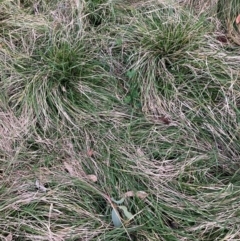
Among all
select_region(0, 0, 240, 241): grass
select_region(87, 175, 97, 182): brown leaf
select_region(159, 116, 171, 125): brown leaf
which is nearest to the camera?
select_region(0, 0, 240, 241): grass

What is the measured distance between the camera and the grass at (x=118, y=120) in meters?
2.00

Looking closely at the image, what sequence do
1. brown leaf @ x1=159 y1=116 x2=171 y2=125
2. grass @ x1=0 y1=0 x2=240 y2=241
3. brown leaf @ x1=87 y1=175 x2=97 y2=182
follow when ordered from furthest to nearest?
brown leaf @ x1=159 y1=116 x2=171 y2=125 → brown leaf @ x1=87 y1=175 x2=97 y2=182 → grass @ x1=0 y1=0 x2=240 y2=241

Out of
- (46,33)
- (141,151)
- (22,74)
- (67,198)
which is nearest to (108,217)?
(67,198)

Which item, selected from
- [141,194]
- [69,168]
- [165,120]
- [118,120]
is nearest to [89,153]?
[69,168]

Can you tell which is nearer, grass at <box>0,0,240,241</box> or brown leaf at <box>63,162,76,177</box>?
grass at <box>0,0,240,241</box>

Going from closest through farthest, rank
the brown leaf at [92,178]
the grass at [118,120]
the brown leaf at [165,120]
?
1. the grass at [118,120]
2. the brown leaf at [92,178]
3. the brown leaf at [165,120]

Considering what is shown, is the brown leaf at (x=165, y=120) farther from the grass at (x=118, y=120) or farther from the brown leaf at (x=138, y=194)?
the brown leaf at (x=138, y=194)

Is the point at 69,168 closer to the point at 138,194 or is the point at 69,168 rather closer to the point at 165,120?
the point at 138,194

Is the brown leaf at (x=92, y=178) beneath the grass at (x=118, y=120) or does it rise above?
beneath

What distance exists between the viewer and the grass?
200cm

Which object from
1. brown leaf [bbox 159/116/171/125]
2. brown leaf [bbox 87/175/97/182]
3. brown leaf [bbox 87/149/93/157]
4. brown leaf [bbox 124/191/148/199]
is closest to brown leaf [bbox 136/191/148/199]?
brown leaf [bbox 124/191/148/199]

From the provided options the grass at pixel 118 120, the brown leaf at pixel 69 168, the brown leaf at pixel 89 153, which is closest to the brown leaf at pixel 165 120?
the grass at pixel 118 120

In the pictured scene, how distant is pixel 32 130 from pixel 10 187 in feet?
1.21

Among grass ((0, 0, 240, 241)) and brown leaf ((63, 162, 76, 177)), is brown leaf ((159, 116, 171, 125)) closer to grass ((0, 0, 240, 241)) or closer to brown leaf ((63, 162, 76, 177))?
grass ((0, 0, 240, 241))
